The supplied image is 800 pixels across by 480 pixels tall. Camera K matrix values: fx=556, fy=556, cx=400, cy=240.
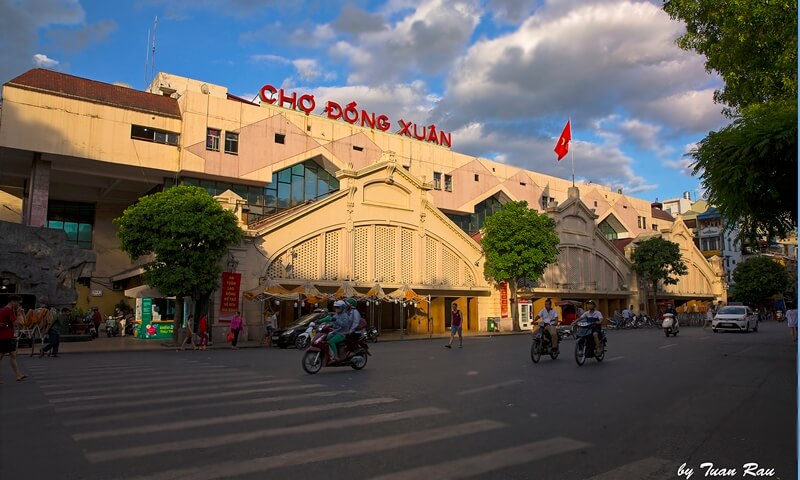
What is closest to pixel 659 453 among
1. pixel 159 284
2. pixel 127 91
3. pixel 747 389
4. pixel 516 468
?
pixel 516 468

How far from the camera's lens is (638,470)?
17.5 ft

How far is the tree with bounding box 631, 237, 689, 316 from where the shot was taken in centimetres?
5172

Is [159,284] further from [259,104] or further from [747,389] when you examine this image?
[747,389]

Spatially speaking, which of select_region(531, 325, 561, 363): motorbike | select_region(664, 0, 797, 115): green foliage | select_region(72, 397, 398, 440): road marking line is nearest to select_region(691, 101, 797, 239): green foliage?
select_region(664, 0, 797, 115): green foliage

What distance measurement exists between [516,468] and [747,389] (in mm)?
7105

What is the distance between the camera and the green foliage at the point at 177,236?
78.8ft

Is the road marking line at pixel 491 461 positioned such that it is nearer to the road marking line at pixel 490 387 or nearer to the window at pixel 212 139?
the road marking line at pixel 490 387

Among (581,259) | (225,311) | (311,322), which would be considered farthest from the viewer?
(581,259)

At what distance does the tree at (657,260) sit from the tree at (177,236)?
41355mm

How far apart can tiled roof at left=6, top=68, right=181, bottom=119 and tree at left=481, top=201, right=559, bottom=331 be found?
22666 millimetres

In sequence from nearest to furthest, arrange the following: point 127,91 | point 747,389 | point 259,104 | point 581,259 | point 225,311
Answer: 1. point 747,389
2. point 225,311
3. point 127,91
4. point 259,104
5. point 581,259

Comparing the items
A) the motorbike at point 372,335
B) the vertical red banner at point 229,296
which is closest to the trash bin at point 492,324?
the motorbike at point 372,335

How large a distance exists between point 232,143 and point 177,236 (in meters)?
14.9

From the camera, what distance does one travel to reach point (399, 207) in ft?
119
